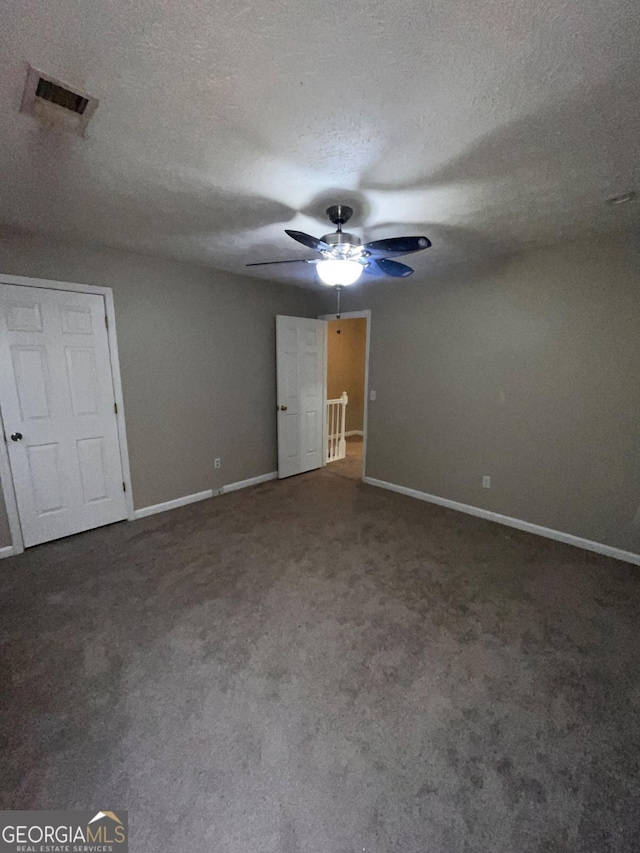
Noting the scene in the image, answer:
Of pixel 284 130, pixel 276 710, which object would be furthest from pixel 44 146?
pixel 276 710

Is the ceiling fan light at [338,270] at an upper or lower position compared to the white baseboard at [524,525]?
upper

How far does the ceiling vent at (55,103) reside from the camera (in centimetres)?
120

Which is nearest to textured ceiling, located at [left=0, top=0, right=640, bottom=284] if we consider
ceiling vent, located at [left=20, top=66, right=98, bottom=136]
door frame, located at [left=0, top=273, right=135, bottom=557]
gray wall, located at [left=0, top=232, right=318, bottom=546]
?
ceiling vent, located at [left=20, top=66, right=98, bottom=136]

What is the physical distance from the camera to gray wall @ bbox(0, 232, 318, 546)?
9.62ft

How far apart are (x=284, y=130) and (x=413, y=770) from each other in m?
2.60

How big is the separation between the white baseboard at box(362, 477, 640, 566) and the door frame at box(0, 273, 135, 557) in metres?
2.81

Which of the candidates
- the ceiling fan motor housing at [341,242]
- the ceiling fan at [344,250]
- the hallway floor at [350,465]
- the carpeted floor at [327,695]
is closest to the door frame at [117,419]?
the carpeted floor at [327,695]

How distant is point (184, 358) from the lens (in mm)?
3549

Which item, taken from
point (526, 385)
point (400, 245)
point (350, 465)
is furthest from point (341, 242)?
point (350, 465)

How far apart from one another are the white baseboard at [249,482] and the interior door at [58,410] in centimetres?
120

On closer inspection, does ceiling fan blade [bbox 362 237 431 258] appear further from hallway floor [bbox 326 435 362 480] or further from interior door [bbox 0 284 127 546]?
hallway floor [bbox 326 435 362 480]

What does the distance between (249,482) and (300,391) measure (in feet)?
4.35

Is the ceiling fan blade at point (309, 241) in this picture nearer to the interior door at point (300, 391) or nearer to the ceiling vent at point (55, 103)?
the ceiling vent at point (55, 103)

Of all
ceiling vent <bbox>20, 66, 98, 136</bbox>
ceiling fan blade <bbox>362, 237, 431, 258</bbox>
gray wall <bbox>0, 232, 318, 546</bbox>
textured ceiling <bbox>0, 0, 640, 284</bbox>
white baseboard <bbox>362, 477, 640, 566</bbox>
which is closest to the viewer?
textured ceiling <bbox>0, 0, 640, 284</bbox>
